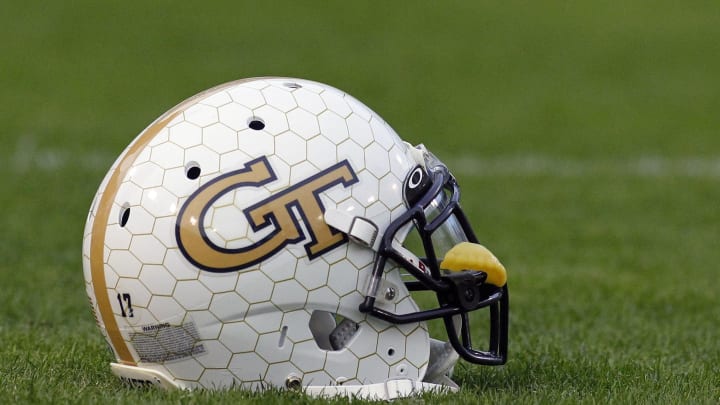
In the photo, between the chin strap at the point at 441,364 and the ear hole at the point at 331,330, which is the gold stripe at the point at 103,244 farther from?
the chin strap at the point at 441,364

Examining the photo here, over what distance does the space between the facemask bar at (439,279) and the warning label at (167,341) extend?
52 centimetres

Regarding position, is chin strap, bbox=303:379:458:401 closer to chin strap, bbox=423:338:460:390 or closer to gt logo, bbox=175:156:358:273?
chin strap, bbox=423:338:460:390

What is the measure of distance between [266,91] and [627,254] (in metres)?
5.19

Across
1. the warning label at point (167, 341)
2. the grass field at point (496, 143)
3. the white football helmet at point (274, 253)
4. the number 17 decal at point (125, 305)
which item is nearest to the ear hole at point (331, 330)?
the white football helmet at point (274, 253)

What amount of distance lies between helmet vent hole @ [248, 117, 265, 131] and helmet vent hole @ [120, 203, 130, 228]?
45 cm

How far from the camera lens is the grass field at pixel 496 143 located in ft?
15.0

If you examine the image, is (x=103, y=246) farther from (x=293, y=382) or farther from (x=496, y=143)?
(x=496, y=143)

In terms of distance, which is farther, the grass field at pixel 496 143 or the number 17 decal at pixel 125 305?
the grass field at pixel 496 143

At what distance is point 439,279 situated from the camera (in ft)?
11.6

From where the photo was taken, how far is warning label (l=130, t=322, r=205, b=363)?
3.42 meters

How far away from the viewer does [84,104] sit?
15.1m

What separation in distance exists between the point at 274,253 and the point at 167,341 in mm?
442

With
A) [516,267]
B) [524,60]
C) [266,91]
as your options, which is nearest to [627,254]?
[516,267]

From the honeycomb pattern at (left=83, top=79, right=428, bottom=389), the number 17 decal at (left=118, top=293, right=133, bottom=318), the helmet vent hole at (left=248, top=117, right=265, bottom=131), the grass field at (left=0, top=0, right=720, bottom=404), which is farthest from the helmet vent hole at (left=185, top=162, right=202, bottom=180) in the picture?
the grass field at (left=0, top=0, right=720, bottom=404)
